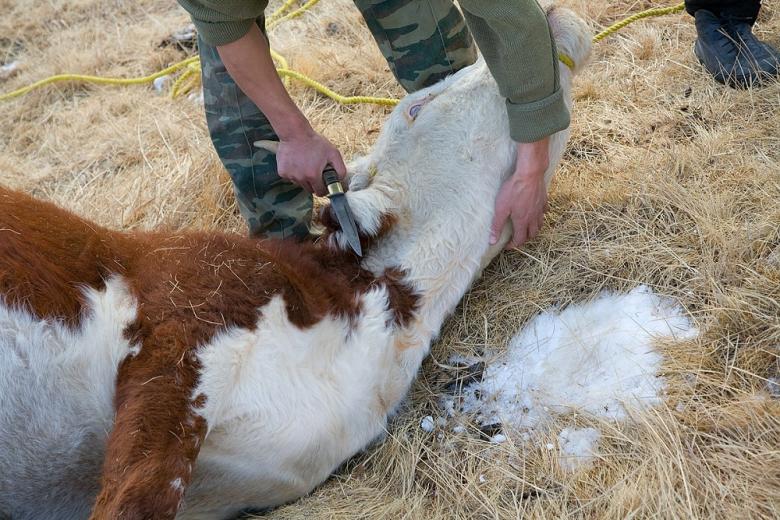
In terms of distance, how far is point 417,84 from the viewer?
3.20 m

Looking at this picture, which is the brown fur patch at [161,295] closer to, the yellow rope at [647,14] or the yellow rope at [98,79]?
the yellow rope at [647,14]

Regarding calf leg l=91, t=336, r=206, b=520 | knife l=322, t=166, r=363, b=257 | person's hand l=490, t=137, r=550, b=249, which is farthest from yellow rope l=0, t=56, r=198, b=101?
calf leg l=91, t=336, r=206, b=520

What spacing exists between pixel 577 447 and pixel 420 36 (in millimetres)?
1830

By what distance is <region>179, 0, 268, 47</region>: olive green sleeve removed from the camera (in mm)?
2336

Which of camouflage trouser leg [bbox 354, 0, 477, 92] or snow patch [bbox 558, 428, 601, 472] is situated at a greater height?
camouflage trouser leg [bbox 354, 0, 477, 92]

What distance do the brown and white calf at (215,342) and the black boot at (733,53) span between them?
1.33 m

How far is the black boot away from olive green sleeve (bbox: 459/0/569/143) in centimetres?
132

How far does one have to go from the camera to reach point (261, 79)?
2539mm

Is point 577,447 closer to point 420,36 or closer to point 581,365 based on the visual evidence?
point 581,365

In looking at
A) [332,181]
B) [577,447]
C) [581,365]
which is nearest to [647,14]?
[332,181]

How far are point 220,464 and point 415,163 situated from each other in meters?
1.16

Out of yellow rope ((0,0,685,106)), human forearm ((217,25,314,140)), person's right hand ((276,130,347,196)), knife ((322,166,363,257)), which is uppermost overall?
human forearm ((217,25,314,140))

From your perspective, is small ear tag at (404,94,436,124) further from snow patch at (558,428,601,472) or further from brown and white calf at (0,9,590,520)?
snow patch at (558,428,601,472)

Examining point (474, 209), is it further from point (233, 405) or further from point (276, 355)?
point (233, 405)
